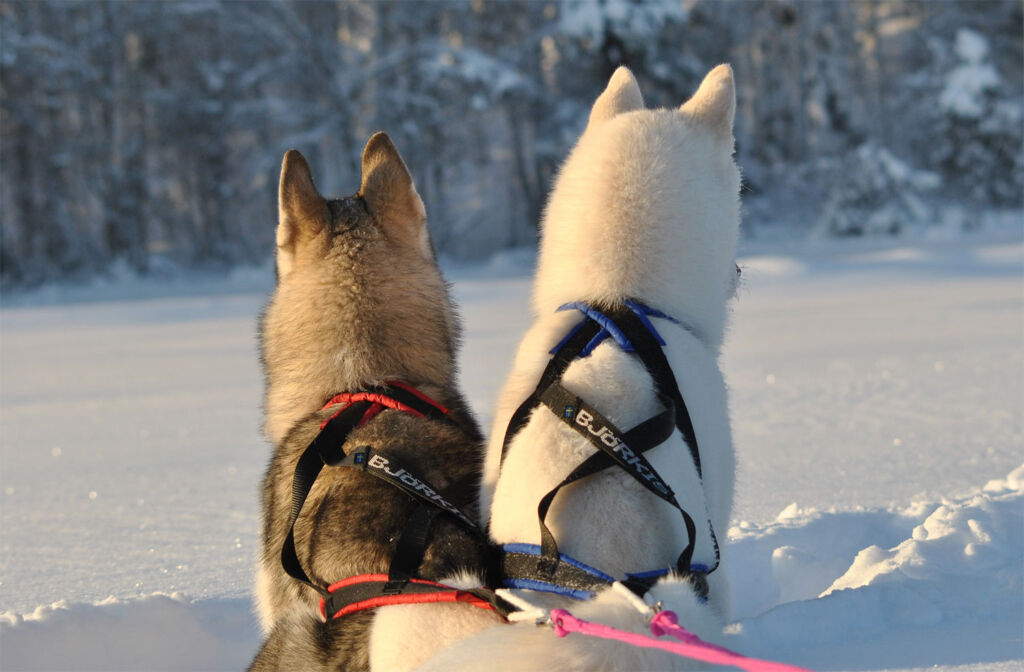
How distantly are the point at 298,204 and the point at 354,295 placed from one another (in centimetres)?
33

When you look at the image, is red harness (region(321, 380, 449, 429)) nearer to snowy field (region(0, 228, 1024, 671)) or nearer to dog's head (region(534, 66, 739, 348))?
dog's head (region(534, 66, 739, 348))

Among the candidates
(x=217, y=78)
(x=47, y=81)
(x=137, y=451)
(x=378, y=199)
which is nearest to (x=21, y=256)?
(x=47, y=81)

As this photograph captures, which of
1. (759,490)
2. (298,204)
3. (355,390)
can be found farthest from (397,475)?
(759,490)

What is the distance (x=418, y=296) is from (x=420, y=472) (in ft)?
2.05

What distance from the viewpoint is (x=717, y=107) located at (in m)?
2.51

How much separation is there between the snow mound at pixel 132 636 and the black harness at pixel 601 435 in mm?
1540

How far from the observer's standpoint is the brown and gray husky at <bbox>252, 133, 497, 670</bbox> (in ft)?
7.11

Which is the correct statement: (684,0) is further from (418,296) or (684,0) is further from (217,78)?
(418,296)

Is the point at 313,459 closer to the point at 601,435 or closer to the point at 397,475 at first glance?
the point at 397,475

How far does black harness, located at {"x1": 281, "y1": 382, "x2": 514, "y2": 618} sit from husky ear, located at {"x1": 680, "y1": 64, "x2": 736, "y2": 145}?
1051mm

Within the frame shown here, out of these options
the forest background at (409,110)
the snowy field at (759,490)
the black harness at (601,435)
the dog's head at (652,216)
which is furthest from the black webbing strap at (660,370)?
the forest background at (409,110)

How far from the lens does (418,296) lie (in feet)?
9.18

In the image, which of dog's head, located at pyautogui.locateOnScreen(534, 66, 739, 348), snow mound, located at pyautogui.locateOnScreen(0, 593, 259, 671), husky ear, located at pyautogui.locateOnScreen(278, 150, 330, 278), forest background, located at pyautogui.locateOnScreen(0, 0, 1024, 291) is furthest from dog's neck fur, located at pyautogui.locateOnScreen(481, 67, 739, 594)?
forest background, located at pyautogui.locateOnScreen(0, 0, 1024, 291)

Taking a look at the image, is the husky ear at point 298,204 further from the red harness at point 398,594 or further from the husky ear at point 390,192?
the red harness at point 398,594
